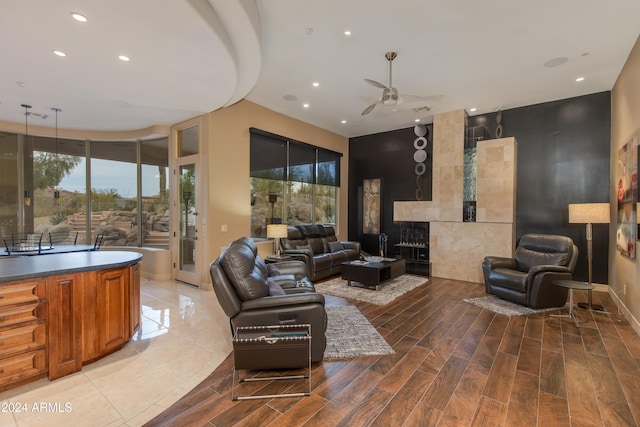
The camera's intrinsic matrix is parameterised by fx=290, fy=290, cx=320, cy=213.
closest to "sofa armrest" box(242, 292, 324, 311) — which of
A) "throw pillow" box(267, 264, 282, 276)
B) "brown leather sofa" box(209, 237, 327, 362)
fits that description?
"brown leather sofa" box(209, 237, 327, 362)

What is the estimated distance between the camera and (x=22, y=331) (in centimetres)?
231

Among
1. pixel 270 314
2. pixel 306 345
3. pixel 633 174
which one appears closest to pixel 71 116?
pixel 270 314

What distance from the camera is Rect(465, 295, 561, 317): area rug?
4.06 metres

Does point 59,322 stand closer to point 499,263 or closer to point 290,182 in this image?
point 290,182

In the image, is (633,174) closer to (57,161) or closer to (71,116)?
(71,116)

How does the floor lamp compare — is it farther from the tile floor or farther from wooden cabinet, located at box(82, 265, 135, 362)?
wooden cabinet, located at box(82, 265, 135, 362)

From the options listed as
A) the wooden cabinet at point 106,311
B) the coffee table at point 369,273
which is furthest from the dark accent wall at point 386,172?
the wooden cabinet at point 106,311

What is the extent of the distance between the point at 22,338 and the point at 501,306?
18.0 feet

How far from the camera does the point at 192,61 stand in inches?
126

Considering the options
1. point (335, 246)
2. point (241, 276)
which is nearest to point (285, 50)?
→ point (241, 276)

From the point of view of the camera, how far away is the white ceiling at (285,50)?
8.63ft

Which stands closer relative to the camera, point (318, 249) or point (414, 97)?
point (414, 97)

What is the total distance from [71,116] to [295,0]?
4.81 metres

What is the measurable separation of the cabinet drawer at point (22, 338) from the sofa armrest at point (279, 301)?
1.65 m
